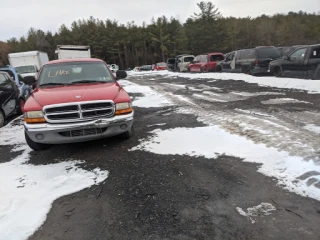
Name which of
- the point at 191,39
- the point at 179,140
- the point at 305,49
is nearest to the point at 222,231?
the point at 179,140

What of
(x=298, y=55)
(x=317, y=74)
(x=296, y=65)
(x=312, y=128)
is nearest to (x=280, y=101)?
(x=312, y=128)

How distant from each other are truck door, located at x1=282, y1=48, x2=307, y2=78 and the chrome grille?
395 inches

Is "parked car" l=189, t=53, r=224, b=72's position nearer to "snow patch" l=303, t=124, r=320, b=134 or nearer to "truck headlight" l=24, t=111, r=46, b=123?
"snow patch" l=303, t=124, r=320, b=134

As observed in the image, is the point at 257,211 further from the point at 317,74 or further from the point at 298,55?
the point at 298,55

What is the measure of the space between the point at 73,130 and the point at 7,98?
4846 millimetres

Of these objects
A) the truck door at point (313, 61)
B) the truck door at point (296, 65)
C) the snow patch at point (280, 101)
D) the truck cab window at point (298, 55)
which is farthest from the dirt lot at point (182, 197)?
the truck cab window at point (298, 55)

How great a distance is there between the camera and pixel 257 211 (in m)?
2.90

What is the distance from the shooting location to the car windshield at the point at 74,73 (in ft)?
19.1

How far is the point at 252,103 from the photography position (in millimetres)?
8492

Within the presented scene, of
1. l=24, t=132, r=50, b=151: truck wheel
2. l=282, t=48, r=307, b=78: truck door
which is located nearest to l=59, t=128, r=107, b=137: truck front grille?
l=24, t=132, r=50, b=151: truck wheel

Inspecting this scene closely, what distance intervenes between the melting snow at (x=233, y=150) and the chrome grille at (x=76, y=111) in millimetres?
936

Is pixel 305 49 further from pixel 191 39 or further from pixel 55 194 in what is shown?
pixel 191 39

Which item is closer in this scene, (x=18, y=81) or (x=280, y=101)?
(x=280, y=101)

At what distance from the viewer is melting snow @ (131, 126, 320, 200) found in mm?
3483
